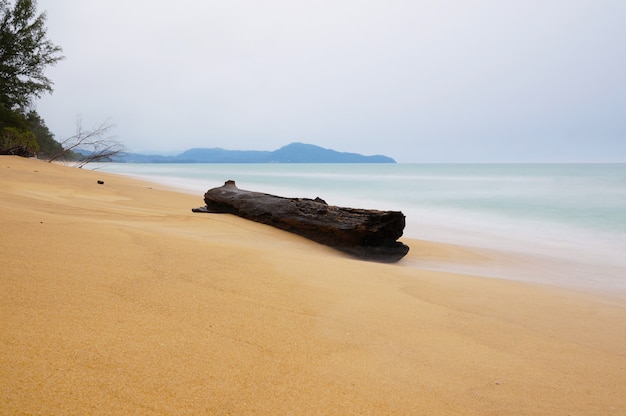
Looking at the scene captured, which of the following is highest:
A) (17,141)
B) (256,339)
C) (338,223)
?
(17,141)

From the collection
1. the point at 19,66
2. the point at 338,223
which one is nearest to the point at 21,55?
the point at 19,66

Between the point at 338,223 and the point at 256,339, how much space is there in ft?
11.8

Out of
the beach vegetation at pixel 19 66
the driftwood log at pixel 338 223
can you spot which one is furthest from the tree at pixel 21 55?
the driftwood log at pixel 338 223

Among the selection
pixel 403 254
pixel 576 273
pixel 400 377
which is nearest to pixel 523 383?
pixel 400 377

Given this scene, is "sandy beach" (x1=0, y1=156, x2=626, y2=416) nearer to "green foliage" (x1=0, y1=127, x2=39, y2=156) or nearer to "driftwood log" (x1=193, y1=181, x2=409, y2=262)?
"driftwood log" (x1=193, y1=181, x2=409, y2=262)

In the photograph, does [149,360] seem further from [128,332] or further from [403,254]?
[403,254]

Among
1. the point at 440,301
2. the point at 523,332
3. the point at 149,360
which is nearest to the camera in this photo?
the point at 149,360

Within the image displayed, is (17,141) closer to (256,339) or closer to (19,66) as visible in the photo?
(19,66)

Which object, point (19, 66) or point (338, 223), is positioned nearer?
point (338, 223)

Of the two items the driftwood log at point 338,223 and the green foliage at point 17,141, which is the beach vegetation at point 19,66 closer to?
the green foliage at point 17,141

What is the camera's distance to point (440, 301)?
2.71 metres

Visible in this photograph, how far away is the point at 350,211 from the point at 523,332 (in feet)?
10.5

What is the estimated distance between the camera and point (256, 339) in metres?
1.64

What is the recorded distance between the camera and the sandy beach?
1.22 metres
